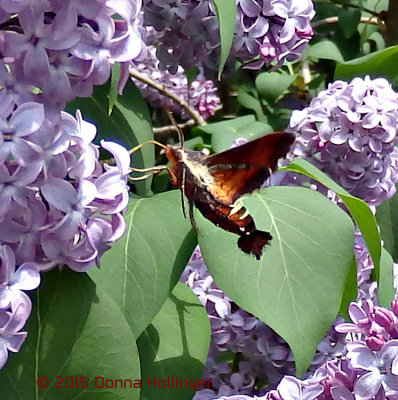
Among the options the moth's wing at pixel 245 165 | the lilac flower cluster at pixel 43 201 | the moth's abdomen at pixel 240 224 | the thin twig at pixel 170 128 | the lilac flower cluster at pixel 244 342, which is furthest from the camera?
the thin twig at pixel 170 128

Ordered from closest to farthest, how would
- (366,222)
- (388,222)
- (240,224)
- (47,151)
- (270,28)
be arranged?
(47,151) < (240,224) < (366,222) < (270,28) < (388,222)

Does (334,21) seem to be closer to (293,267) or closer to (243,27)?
(243,27)

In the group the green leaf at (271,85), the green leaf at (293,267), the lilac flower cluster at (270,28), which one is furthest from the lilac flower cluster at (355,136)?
the green leaf at (271,85)

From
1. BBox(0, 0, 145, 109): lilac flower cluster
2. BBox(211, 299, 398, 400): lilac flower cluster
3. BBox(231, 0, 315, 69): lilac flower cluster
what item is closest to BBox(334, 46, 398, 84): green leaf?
BBox(231, 0, 315, 69): lilac flower cluster

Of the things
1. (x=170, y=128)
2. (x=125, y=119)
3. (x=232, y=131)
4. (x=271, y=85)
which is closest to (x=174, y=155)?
(x=125, y=119)

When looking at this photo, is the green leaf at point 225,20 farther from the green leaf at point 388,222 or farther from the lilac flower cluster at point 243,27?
the green leaf at point 388,222

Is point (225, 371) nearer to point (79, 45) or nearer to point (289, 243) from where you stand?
point (289, 243)
